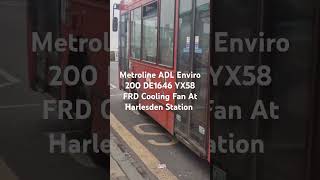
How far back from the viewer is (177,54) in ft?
18.7

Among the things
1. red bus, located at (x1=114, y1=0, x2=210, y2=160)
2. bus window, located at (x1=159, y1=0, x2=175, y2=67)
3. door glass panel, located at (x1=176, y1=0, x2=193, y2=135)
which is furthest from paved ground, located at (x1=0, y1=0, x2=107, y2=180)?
bus window, located at (x1=159, y1=0, x2=175, y2=67)

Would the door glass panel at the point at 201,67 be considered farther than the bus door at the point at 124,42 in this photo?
No

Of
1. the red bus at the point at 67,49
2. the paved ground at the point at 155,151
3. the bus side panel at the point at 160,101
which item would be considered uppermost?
the red bus at the point at 67,49

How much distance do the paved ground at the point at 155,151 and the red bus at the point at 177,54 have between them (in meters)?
0.30

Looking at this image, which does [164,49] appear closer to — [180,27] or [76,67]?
[180,27]

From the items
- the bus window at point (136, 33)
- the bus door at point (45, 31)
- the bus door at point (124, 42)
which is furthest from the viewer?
the bus door at point (124, 42)

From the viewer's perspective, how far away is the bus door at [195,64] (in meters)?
4.83

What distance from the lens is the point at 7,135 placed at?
2297 mm

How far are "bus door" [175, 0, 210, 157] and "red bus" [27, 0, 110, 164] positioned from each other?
2.52 meters

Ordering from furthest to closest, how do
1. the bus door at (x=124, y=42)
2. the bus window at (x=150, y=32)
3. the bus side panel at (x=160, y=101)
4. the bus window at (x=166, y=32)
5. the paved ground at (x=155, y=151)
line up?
1. the bus door at (x=124, y=42)
2. the bus window at (x=150, y=32)
3. the bus side panel at (x=160, y=101)
4. the bus window at (x=166, y=32)
5. the paved ground at (x=155, y=151)

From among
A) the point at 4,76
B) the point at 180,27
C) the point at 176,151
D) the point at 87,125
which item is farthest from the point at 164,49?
the point at 4,76

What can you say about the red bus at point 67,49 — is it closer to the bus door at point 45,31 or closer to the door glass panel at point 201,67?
the bus door at point 45,31

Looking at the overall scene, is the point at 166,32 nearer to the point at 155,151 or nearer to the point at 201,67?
the point at 201,67

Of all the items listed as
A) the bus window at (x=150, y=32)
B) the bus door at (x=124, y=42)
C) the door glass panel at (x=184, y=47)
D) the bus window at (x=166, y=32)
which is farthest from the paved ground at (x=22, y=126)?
the bus door at (x=124, y=42)
